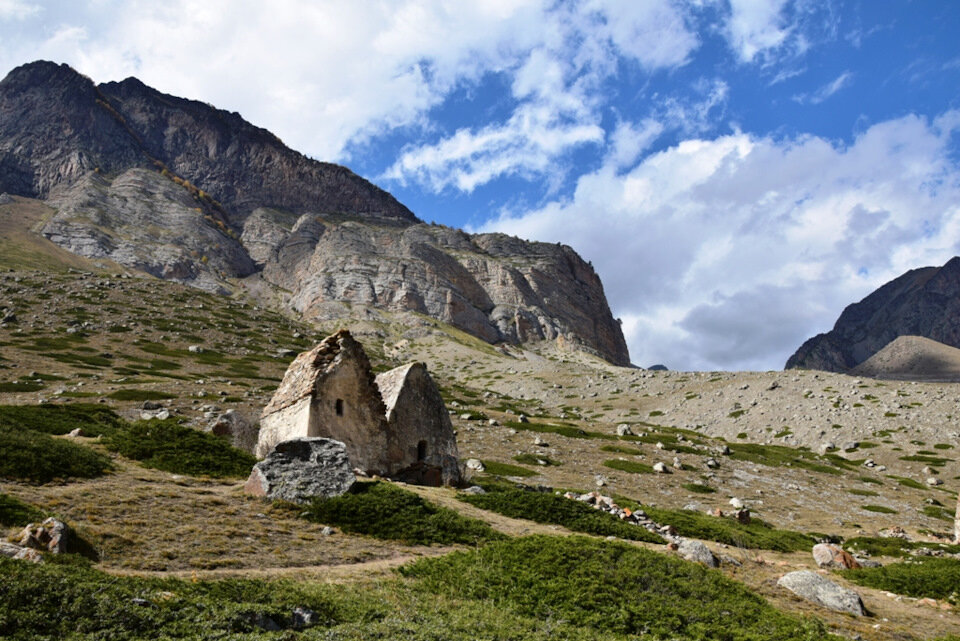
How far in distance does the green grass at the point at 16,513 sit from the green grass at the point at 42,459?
3333 mm

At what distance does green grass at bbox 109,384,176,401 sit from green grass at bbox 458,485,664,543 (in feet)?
93.4

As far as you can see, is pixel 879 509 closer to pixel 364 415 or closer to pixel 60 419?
pixel 364 415

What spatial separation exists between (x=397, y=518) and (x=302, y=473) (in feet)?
10.9

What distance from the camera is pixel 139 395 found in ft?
131

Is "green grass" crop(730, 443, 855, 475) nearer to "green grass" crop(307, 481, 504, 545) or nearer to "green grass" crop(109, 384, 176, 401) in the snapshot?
"green grass" crop(307, 481, 504, 545)

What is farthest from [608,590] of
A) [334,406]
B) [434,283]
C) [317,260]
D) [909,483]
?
[317,260]

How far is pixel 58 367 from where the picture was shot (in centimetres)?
4975

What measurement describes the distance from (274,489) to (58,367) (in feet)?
148

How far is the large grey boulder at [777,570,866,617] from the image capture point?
496 inches

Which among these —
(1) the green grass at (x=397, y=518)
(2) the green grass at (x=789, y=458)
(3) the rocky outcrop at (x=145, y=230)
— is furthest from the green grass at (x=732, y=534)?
(3) the rocky outcrop at (x=145, y=230)

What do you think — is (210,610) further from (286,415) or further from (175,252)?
(175,252)

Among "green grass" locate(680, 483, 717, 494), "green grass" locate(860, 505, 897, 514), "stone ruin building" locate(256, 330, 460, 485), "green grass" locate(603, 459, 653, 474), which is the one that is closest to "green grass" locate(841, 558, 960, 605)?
"stone ruin building" locate(256, 330, 460, 485)

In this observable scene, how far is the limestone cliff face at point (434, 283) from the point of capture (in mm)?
149375

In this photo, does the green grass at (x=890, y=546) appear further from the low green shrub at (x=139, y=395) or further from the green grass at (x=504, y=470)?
the low green shrub at (x=139, y=395)
